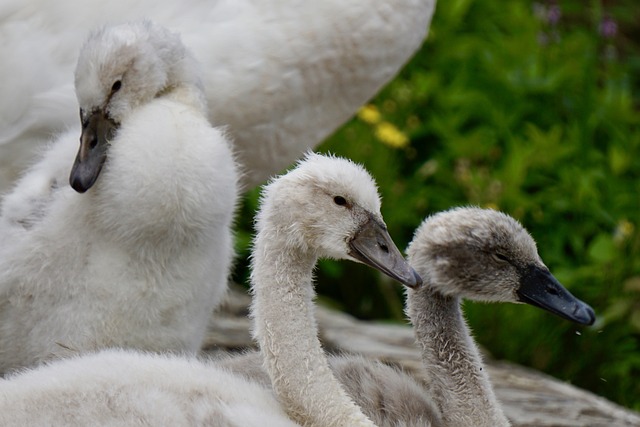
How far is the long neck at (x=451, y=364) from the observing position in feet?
10.9

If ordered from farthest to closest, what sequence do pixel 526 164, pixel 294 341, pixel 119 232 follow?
pixel 526 164, pixel 119 232, pixel 294 341

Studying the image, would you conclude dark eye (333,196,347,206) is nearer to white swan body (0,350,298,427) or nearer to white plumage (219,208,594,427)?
white plumage (219,208,594,427)

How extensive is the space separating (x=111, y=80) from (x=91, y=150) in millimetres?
189

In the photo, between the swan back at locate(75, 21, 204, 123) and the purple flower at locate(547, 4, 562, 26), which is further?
the purple flower at locate(547, 4, 562, 26)

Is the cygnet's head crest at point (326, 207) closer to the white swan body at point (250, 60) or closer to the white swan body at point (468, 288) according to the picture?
the white swan body at point (468, 288)

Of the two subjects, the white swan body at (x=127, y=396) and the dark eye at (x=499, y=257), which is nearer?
the white swan body at (x=127, y=396)

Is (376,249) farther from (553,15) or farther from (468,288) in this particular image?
(553,15)

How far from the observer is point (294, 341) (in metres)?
3.14

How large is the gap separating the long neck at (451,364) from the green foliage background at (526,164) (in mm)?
1754

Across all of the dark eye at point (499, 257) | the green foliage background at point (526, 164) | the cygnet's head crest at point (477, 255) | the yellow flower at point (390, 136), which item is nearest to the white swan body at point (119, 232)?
the cygnet's head crest at point (477, 255)

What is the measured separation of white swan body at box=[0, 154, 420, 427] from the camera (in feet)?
9.71

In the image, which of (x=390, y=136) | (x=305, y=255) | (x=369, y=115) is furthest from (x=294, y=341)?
(x=369, y=115)

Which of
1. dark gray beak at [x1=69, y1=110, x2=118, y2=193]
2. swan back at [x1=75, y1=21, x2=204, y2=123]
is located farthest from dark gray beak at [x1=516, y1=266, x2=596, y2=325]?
Result: dark gray beak at [x1=69, y1=110, x2=118, y2=193]

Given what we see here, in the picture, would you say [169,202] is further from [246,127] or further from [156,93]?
[246,127]
